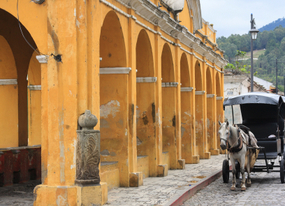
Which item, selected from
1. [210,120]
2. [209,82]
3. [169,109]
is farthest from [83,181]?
[209,82]

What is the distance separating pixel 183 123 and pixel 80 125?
9.92 meters

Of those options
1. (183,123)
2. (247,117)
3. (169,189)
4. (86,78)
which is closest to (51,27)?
(86,78)

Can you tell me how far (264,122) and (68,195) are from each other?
8031 mm

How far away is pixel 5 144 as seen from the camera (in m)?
11.7

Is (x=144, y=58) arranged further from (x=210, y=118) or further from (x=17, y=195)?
(x=210, y=118)

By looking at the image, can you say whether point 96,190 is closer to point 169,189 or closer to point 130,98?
point 169,189

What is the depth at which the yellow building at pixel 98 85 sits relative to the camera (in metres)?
8.23

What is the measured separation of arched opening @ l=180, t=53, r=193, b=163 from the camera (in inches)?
682

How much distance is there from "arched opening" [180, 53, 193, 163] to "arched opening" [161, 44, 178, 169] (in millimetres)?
2149

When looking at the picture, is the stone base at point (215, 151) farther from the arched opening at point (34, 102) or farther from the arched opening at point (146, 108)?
the arched opening at point (34, 102)

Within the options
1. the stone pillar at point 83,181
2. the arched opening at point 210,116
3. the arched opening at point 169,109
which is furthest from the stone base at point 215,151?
the stone pillar at point 83,181

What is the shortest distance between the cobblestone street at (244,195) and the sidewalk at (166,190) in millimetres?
232

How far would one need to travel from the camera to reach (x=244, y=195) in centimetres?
1023

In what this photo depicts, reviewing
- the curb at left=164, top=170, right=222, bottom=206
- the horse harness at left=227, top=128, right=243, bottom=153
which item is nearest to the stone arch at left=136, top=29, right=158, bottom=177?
the curb at left=164, top=170, right=222, bottom=206
